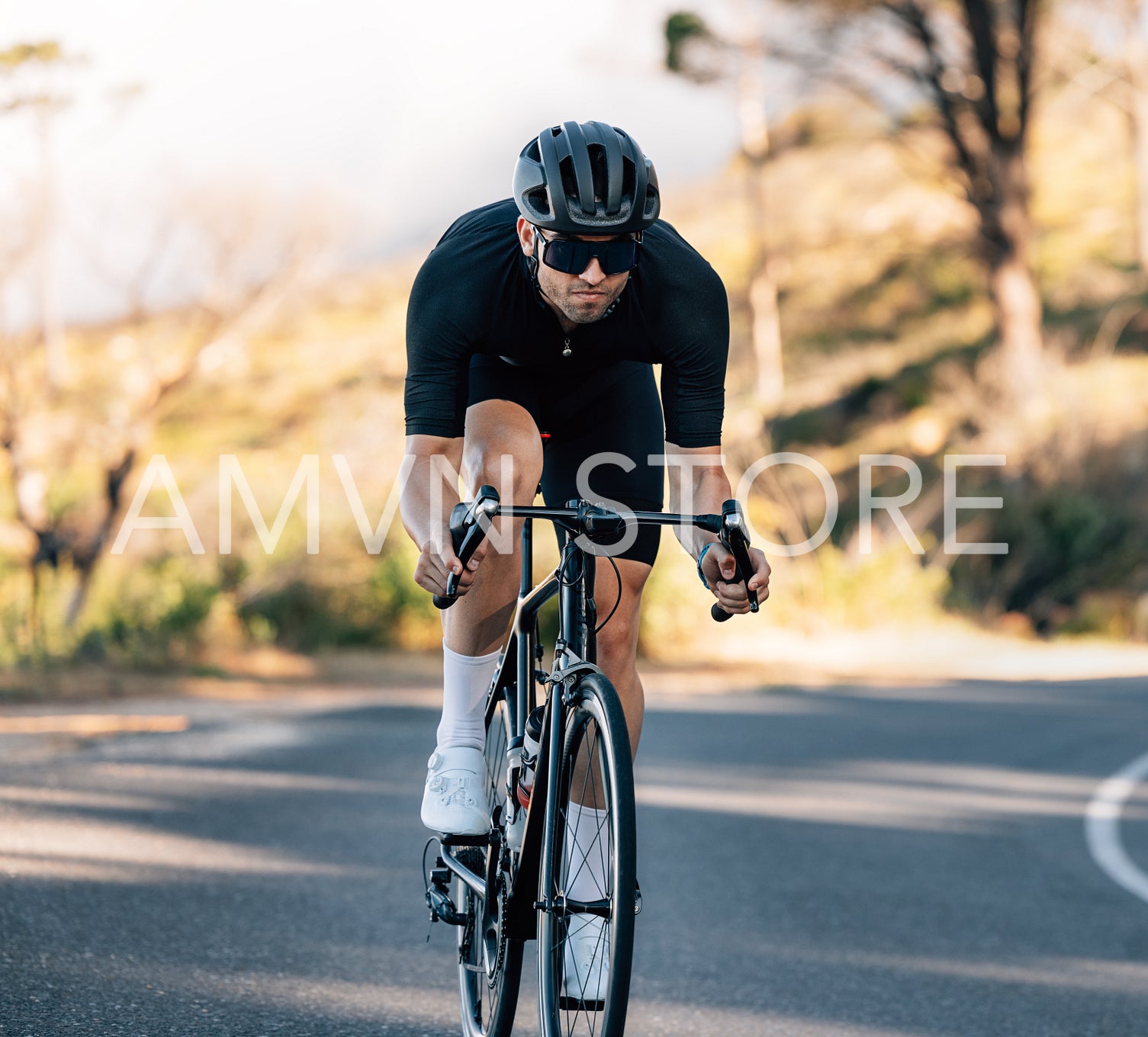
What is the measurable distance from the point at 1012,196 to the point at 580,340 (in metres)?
23.6

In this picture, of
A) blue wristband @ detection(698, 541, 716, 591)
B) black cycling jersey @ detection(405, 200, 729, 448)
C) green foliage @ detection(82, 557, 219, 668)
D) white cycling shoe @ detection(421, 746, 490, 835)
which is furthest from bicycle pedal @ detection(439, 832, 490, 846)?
green foliage @ detection(82, 557, 219, 668)

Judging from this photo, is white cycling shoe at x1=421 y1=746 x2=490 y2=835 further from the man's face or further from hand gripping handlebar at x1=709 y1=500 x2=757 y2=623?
the man's face

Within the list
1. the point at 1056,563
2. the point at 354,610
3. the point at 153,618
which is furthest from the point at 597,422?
the point at 1056,563

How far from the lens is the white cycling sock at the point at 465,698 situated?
3904 millimetres

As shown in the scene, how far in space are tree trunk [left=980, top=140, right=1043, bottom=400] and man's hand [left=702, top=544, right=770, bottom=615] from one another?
2370 centimetres

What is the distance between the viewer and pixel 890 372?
3956cm

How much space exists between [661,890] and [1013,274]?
21.7m

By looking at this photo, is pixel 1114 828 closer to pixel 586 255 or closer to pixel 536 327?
pixel 536 327

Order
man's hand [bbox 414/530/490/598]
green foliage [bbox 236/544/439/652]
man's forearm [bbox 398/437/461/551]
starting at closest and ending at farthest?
man's hand [bbox 414/530/490/598] < man's forearm [bbox 398/437/461/551] < green foliage [bbox 236/544/439/652]

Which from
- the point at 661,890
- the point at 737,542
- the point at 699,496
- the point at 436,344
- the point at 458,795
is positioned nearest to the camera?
the point at 737,542

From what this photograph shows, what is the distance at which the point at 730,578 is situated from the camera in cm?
330

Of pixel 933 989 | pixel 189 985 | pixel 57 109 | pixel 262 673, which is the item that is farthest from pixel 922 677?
pixel 189 985

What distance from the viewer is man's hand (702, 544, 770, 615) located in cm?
325

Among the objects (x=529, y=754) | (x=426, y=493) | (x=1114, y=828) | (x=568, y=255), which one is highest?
(x=568, y=255)
